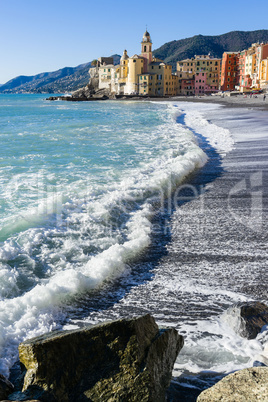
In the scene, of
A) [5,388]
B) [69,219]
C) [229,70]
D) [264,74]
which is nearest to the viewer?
[5,388]

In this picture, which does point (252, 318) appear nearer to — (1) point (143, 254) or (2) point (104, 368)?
(2) point (104, 368)

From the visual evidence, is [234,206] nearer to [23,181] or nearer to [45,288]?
[45,288]

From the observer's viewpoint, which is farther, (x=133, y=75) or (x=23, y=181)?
(x=133, y=75)

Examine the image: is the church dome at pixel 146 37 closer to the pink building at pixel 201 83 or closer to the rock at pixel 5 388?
the pink building at pixel 201 83

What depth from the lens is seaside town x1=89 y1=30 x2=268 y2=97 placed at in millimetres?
94062

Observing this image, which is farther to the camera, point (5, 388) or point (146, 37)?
point (146, 37)

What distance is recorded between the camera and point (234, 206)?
833cm

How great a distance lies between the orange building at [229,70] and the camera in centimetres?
9744

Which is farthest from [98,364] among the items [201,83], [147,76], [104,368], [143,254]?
[201,83]

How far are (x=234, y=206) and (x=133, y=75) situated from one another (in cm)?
9602

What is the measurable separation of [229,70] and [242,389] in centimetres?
10550

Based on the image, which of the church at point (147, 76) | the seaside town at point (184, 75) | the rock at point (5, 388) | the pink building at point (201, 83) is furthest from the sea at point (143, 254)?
the pink building at point (201, 83)

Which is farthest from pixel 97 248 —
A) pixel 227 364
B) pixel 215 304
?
pixel 227 364

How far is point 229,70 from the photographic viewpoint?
9856cm
